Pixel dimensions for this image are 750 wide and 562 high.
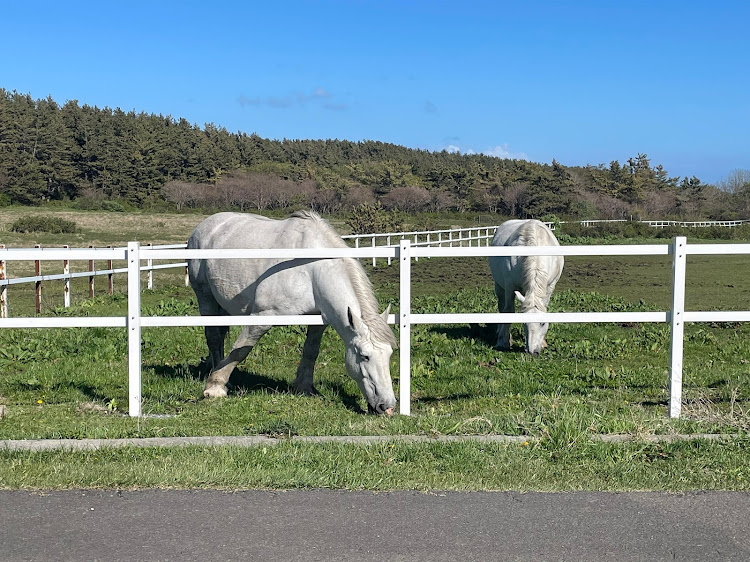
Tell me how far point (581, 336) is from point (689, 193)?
88419 millimetres

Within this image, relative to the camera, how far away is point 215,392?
7.11 meters

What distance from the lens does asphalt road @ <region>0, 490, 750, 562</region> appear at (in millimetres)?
3381

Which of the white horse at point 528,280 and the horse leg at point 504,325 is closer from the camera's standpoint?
the white horse at point 528,280

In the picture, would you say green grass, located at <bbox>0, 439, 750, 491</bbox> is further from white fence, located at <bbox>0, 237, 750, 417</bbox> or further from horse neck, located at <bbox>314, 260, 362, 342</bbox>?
horse neck, located at <bbox>314, 260, 362, 342</bbox>

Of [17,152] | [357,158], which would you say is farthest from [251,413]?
[357,158]

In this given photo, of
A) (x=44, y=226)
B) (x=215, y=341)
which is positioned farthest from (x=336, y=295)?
(x=44, y=226)

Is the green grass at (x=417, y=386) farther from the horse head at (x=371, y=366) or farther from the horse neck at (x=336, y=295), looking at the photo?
the horse neck at (x=336, y=295)

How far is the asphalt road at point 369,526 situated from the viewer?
3.38 metres

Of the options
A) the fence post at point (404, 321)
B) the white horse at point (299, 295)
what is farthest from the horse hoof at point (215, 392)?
the fence post at point (404, 321)

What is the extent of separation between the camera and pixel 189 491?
413 cm

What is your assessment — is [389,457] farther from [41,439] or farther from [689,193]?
[689,193]

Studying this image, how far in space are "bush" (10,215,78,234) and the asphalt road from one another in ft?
159

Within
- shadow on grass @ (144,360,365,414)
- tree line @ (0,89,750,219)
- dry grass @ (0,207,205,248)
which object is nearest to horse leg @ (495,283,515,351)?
shadow on grass @ (144,360,365,414)

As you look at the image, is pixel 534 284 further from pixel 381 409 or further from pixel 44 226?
pixel 44 226
